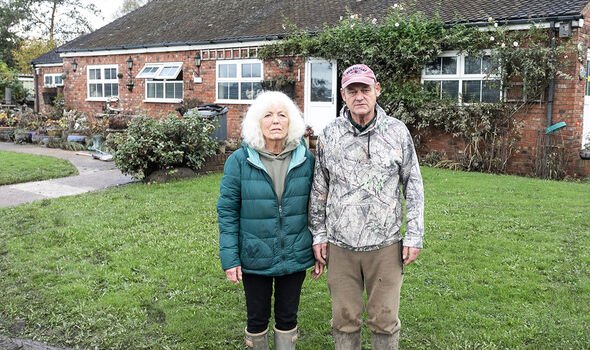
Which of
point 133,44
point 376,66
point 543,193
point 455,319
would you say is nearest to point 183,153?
point 376,66

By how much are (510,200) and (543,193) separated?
35.6 inches

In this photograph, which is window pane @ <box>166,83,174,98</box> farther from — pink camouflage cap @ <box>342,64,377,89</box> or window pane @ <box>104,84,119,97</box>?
pink camouflage cap @ <box>342,64,377,89</box>

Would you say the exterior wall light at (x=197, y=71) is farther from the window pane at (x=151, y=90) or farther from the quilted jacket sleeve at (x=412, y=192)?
the quilted jacket sleeve at (x=412, y=192)

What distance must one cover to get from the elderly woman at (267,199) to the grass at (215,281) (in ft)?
3.20

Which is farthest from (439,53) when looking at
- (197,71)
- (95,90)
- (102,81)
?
(95,90)

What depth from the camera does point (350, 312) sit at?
3.24 meters

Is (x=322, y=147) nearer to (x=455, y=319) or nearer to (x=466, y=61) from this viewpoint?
(x=455, y=319)

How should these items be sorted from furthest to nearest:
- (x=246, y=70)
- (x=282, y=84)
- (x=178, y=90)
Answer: (x=178, y=90) < (x=246, y=70) < (x=282, y=84)

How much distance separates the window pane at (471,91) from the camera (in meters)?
12.5

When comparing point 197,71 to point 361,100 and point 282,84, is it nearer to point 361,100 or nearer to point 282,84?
point 282,84

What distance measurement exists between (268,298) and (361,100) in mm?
1294

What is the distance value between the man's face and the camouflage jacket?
61 millimetres

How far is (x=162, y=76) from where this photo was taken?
62.8 feet

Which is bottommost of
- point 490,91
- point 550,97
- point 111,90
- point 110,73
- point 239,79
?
point 550,97
